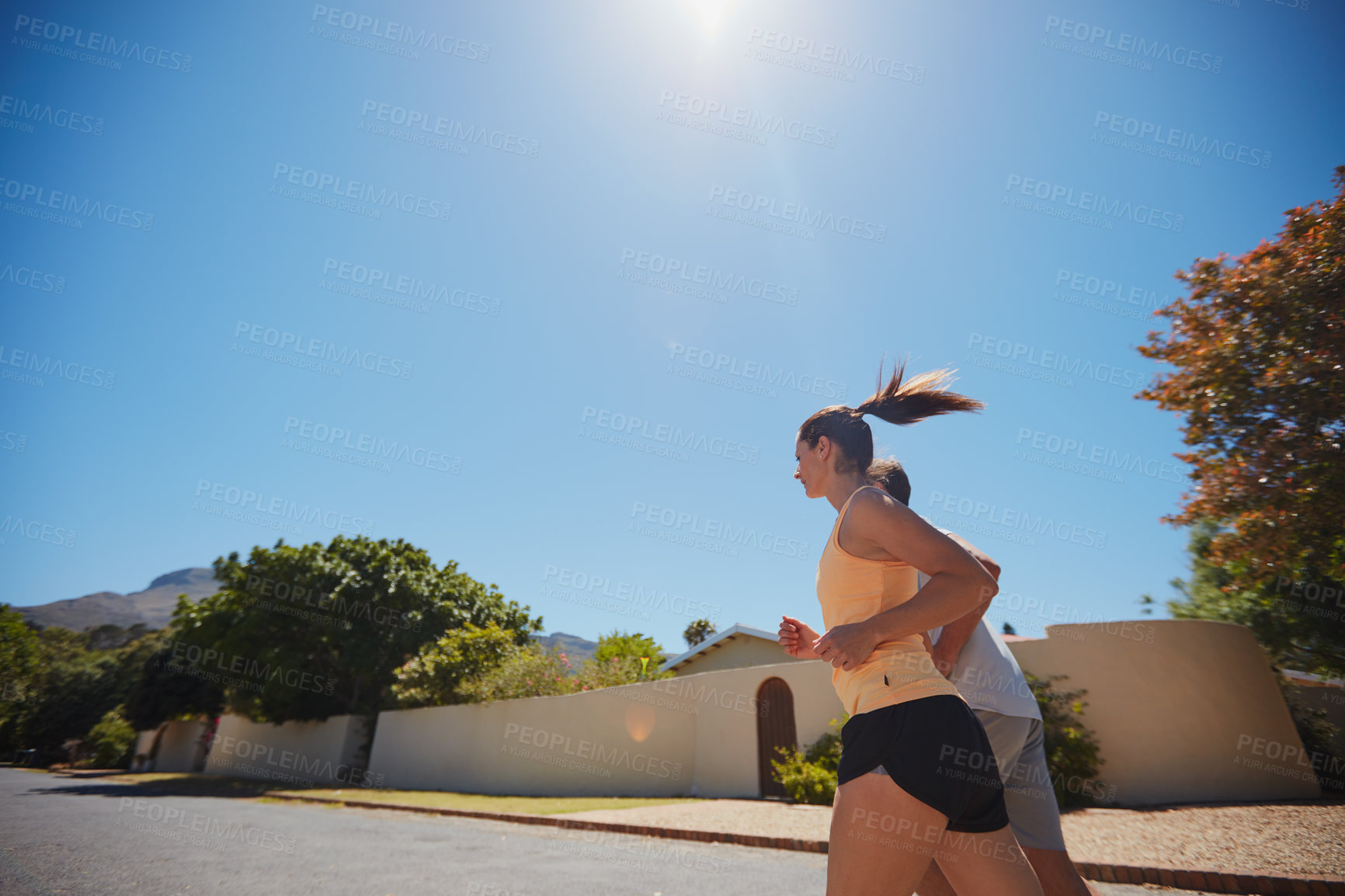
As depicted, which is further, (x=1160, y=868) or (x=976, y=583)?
(x=1160, y=868)

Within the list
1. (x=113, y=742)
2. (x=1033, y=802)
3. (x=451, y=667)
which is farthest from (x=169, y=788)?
(x=1033, y=802)

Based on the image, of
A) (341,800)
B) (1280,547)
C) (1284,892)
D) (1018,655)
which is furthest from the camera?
(341,800)

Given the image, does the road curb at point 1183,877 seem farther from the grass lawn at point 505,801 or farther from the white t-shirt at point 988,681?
the grass lawn at point 505,801

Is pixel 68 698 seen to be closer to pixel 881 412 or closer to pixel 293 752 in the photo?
pixel 293 752

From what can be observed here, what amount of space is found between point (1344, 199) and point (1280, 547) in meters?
4.09

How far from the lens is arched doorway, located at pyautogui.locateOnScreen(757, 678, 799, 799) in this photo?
1273cm

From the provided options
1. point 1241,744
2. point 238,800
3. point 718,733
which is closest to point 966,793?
point 1241,744

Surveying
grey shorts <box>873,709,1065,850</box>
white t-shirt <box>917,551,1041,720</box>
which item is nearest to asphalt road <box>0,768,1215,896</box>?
grey shorts <box>873,709,1065,850</box>

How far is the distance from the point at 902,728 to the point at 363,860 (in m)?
6.33

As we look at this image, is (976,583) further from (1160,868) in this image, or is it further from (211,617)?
(211,617)

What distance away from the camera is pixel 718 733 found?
13742 millimetres

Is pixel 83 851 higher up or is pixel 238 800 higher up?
pixel 83 851

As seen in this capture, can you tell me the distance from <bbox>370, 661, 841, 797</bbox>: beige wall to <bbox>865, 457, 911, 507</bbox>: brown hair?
10.7 m

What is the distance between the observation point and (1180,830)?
21.9 ft
